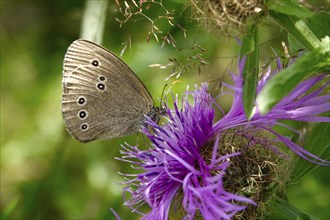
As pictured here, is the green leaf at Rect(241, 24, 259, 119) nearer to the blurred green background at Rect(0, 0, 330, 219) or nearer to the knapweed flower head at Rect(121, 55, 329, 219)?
the knapweed flower head at Rect(121, 55, 329, 219)

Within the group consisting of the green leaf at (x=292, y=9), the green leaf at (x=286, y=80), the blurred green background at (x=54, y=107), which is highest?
the green leaf at (x=292, y=9)

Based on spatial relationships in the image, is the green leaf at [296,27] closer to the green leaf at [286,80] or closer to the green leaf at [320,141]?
the green leaf at [286,80]

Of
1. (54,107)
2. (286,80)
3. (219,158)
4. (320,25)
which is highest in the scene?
(320,25)

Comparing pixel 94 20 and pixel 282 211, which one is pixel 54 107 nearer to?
pixel 94 20

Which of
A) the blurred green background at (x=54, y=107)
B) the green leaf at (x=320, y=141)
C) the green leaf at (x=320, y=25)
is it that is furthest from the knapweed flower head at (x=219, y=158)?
the blurred green background at (x=54, y=107)

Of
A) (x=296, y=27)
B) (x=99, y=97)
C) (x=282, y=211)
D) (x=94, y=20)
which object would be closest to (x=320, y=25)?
(x=296, y=27)

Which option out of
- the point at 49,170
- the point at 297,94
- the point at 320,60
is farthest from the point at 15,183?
the point at 320,60
